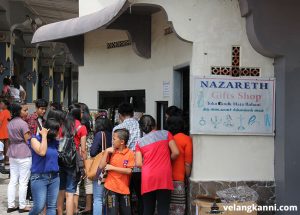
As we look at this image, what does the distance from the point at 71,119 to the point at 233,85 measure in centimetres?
226

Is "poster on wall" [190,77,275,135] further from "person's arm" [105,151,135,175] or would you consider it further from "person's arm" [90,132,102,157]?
"person's arm" [90,132,102,157]

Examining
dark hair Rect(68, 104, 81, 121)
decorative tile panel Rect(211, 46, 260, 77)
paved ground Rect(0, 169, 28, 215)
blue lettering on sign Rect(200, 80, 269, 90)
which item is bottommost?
paved ground Rect(0, 169, 28, 215)

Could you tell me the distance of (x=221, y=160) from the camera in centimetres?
615

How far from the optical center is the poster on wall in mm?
6094

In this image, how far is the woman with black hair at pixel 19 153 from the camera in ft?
23.2

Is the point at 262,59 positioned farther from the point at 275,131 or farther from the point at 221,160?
the point at 221,160

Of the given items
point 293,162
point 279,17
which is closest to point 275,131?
point 293,162

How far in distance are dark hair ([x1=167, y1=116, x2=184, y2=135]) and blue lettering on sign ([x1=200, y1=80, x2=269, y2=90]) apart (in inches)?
22.0

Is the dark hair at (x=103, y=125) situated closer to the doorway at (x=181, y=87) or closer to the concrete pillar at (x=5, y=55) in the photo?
the doorway at (x=181, y=87)

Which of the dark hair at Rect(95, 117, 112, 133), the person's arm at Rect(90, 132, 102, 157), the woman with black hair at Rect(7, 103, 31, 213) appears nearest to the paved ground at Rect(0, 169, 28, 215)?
the woman with black hair at Rect(7, 103, 31, 213)

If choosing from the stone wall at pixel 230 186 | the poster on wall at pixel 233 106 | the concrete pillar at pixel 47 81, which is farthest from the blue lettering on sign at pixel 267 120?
the concrete pillar at pixel 47 81

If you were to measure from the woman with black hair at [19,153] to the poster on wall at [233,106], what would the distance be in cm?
273

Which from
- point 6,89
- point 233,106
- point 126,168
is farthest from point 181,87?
point 6,89

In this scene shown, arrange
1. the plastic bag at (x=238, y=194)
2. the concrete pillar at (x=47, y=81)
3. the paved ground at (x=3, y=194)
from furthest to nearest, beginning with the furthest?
the concrete pillar at (x=47, y=81)
the paved ground at (x=3, y=194)
the plastic bag at (x=238, y=194)
